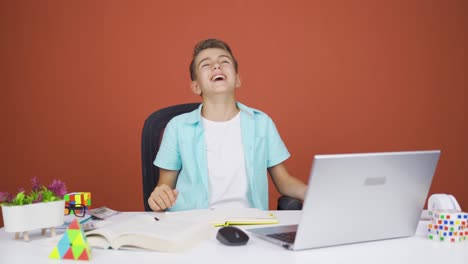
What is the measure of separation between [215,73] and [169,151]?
33cm

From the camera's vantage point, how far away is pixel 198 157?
204 cm

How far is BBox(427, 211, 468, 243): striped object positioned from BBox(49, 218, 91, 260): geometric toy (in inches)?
28.6

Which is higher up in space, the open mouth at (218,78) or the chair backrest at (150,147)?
the open mouth at (218,78)

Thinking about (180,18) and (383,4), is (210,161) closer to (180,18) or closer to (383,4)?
(180,18)

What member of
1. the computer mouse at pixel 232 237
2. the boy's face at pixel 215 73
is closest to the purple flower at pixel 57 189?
the computer mouse at pixel 232 237

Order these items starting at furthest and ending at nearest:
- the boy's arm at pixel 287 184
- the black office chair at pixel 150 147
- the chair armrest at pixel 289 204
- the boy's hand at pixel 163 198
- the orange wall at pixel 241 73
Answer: the orange wall at pixel 241 73 → the black office chair at pixel 150 147 → the boy's arm at pixel 287 184 → the chair armrest at pixel 289 204 → the boy's hand at pixel 163 198

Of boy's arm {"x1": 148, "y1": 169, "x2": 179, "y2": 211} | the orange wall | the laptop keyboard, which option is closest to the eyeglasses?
boy's arm {"x1": 148, "y1": 169, "x2": 179, "y2": 211}

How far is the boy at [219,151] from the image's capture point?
2023 mm

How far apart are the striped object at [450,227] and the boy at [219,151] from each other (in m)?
0.77

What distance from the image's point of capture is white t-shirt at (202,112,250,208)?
2.02m

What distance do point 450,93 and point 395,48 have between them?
1.33ft

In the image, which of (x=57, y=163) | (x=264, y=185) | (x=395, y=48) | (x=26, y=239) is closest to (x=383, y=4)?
(x=395, y=48)

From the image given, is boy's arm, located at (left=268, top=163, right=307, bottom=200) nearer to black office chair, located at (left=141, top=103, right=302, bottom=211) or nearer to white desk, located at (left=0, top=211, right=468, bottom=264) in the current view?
black office chair, located at (left=141, top=103, right=302, bottom=211)

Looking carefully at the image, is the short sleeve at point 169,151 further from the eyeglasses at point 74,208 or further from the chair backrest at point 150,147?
the eyeglasses at point 74,208
